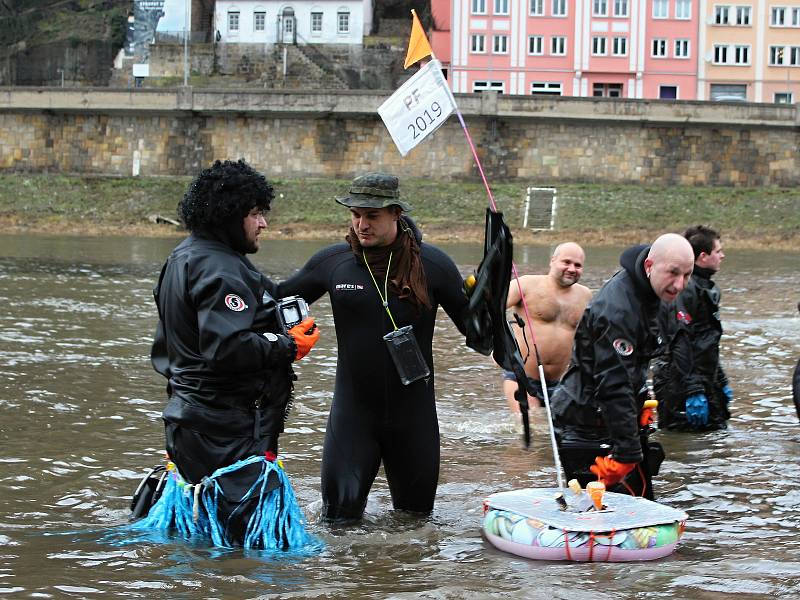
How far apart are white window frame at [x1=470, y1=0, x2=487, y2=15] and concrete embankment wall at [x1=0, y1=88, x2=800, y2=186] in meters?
15.9

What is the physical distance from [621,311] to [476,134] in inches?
1723

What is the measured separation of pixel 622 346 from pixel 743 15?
62104mm

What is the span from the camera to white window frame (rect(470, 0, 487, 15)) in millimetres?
63719

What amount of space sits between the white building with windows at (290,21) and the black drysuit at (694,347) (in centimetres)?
5910

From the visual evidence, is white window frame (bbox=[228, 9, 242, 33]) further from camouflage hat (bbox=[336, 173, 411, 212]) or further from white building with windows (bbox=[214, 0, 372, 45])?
camouflage hat (bbox=[336, 173, 411, 212])

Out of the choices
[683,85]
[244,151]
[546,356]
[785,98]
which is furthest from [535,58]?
[546,356]

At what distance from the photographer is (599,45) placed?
63219mm

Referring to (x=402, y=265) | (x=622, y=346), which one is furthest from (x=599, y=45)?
(x=402, y=265)

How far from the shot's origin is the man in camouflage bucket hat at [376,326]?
20.6 ft

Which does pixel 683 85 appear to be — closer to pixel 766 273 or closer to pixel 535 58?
pixel 535 58

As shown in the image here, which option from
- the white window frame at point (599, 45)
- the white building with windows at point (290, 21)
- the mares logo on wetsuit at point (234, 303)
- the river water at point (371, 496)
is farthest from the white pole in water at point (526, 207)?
the mares logo on wetsuit at point (234, 303)

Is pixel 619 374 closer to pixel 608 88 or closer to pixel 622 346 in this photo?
pixel 622 346

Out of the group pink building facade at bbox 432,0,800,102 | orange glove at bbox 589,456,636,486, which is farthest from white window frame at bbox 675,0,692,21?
orange glove at bbox 589,456,636,486

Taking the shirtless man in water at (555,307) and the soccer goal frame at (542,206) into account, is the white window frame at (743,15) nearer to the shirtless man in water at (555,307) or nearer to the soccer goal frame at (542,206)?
the soccer goal frame at (542,206)
